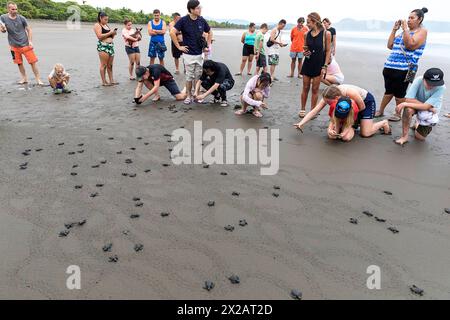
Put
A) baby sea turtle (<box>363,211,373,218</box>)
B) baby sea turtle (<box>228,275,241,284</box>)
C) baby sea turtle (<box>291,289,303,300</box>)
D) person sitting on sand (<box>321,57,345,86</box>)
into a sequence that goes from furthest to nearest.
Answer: person sitting on sand (<box>321,57,345,86</box>), baby sea turtle (<box>363,211,373,218</box>), baby sea turtle (<box>228,275,241,284</box>), baby sea turtle (<box>291,289,303,300</box>)

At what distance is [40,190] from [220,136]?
2.93 m

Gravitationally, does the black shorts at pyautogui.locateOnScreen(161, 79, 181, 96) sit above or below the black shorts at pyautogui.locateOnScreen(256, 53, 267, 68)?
below

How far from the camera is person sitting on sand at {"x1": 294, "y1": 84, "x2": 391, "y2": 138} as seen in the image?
5297 mm

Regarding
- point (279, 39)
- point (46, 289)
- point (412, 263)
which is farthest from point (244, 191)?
point (279, 39)

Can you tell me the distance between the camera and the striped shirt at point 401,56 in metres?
5.86

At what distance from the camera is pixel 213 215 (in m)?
3.57

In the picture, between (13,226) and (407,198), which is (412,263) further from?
(13,226)

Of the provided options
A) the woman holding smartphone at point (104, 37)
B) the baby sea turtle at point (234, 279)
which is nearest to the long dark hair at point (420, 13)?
the baby sea turtle at point (234, 279)

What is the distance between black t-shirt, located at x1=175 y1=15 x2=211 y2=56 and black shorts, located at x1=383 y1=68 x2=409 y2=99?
153 inches

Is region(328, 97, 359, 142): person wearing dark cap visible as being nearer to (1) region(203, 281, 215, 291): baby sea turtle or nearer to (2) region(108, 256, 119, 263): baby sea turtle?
(1) region(203, 281, 215, 291): baby sea turtle

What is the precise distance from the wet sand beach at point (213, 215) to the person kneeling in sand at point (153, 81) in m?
1.40

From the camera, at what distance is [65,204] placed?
3.69 m

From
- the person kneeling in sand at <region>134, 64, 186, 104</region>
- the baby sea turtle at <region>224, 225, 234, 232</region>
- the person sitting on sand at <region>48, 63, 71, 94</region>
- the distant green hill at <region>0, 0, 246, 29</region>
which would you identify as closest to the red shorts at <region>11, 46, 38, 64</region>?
the person sitting on sand at <region>48, 63, 71, 94</region>

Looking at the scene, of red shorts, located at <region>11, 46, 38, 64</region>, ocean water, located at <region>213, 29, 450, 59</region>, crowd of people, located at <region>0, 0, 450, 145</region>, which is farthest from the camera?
ocean water, located at <region>213, 29, 450, 59</region>
